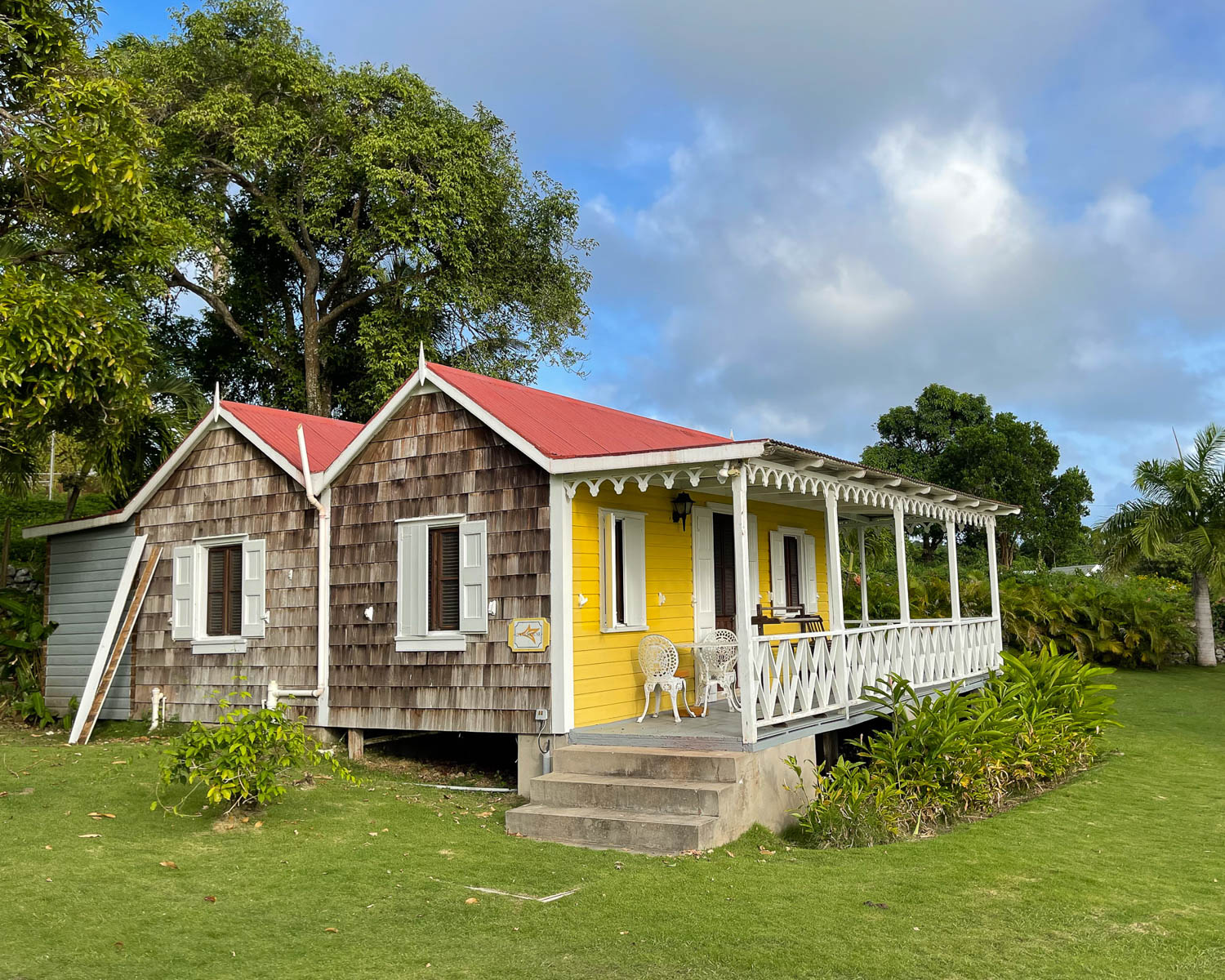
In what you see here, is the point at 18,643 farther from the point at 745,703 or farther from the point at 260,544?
the point at 745,703

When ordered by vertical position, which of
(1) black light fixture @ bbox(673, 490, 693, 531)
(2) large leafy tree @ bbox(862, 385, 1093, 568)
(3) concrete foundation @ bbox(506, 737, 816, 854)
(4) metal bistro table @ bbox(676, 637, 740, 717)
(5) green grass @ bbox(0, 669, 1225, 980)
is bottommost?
(5) green grass @ bbox(0, 669, 1225, 980)

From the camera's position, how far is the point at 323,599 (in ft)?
39.8

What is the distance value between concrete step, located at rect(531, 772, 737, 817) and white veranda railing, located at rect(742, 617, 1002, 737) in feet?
2.66

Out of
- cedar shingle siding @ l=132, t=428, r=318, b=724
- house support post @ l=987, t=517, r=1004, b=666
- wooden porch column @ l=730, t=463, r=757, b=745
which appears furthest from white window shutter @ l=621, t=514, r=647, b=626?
house support post @ l=987, t=517, r=1004, b=666

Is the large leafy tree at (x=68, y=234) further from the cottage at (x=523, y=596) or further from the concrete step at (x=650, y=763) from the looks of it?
the concrete step at (x=650, y=763)

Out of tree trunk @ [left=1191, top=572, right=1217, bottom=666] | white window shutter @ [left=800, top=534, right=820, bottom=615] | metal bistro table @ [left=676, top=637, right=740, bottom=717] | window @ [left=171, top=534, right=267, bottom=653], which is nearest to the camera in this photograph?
metal bistro table @ [left=676, top=637, right=740, bottom=717]

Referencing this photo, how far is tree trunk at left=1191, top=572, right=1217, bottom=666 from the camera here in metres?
21.0

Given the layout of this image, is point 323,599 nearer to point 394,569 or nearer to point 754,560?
point 394,569

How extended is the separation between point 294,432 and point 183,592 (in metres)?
2.52

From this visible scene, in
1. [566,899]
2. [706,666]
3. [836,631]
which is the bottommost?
[566,899]

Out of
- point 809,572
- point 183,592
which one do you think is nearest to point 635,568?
point 809,572

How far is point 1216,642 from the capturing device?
22094mm

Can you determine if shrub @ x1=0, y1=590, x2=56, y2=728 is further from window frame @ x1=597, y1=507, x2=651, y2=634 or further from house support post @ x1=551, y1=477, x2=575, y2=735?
window frame @ x1=597, y1=507, x2=651, y2=634

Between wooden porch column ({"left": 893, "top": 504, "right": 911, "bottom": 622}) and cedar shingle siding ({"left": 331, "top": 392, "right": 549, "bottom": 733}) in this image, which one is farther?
wooden porch column ({"left": 893, "top": 504, "right": 911, "bottom": 622})
